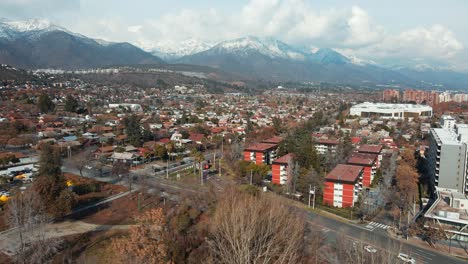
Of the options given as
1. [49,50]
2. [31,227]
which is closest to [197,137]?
[31,227]

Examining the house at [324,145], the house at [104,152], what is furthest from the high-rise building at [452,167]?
the house at [104,152]

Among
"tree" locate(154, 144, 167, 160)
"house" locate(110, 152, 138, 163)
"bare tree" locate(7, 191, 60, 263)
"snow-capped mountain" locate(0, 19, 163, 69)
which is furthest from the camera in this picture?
"snow-capped mountain" locate(0, 19, 163, 69)

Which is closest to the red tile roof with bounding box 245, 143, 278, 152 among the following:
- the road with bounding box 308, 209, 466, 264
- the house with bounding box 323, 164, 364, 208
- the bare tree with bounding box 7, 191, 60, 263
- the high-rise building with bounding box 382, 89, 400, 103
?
the house with bounding box 323, 164, 364, 208

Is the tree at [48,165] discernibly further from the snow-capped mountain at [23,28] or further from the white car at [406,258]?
the snow-capped mountain at [23,28]

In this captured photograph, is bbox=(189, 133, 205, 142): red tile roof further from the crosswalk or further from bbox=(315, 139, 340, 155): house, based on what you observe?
the crosswalk

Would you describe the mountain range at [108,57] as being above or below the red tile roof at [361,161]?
above

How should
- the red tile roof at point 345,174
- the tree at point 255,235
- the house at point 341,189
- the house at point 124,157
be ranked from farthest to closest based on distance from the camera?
1. the house at point 124,157
2. the red tile roof at point 345,174
3. the house at point 341,189
4. the tree at point 255,235

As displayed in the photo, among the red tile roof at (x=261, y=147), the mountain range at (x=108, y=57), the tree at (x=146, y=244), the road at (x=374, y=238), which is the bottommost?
the road at (x=374, y=238)
